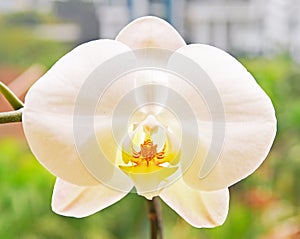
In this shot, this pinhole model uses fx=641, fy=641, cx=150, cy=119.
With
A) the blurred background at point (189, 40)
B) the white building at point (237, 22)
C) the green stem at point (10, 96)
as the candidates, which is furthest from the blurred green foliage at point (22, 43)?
the green stem at point (10, 96)

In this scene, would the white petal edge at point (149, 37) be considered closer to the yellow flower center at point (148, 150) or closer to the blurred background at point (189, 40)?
the yellow flower center at point (148, 150)

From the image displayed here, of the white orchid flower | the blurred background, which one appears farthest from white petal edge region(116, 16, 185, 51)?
the blurred background

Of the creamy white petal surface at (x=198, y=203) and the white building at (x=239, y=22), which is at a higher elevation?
the creamy white petal surface at (x=198, y=203)

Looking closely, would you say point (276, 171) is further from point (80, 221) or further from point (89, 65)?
point (89, 65)

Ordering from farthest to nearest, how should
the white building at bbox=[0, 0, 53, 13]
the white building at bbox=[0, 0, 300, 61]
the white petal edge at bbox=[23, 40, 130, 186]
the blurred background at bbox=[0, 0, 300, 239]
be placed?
the white building at bbox=[0, 0, 300, 61] < the white building at bbox=[0, 0, 53, 13] < the blurred background at bbox=[0, 0, 300, 239] < the white petal edge at bbox=[23, 40, 130, 186]

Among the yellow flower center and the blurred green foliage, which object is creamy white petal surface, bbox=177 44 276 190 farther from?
the blurred green foliage
